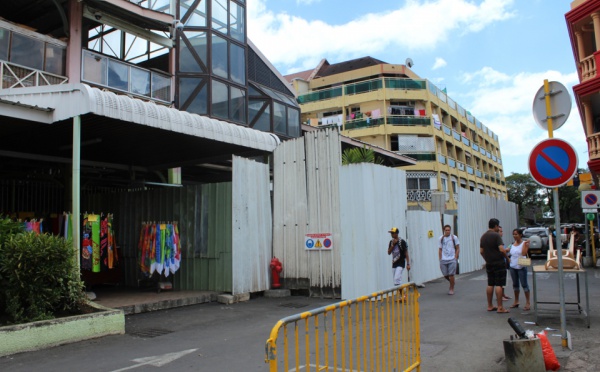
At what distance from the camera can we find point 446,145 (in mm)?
49375

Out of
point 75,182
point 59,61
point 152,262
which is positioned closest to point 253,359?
point 75,182

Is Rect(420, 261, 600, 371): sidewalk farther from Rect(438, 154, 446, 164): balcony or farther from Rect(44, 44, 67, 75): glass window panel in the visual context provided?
Rect(438, 154, 446, 164): balcony

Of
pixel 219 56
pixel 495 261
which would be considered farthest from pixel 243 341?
pixel 219 56

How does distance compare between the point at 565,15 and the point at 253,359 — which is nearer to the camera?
the point at 253,359

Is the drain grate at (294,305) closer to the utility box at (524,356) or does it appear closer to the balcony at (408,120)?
the utility box at (524,356)

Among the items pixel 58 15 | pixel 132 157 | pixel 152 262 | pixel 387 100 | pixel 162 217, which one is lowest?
pixel 152 262

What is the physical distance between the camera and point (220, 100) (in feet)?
59.3

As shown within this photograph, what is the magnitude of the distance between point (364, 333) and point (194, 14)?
1611 centimetres

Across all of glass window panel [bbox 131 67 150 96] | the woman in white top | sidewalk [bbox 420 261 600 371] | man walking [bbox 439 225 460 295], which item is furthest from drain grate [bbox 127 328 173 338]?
glass window panel [bbox 131 67 150 96]

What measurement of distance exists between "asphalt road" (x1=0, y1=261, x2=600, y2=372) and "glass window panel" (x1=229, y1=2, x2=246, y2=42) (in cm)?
1204

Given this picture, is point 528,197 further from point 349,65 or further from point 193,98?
point 193,98

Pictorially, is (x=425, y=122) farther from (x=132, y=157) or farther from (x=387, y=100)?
(x=132, y=157)

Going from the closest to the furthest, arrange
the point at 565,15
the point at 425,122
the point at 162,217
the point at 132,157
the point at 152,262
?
the point at 152,262
the point at 162,217
the point at 132,157
the point at 565,15
the point at 425,122

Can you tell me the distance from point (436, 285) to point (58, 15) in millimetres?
13980
